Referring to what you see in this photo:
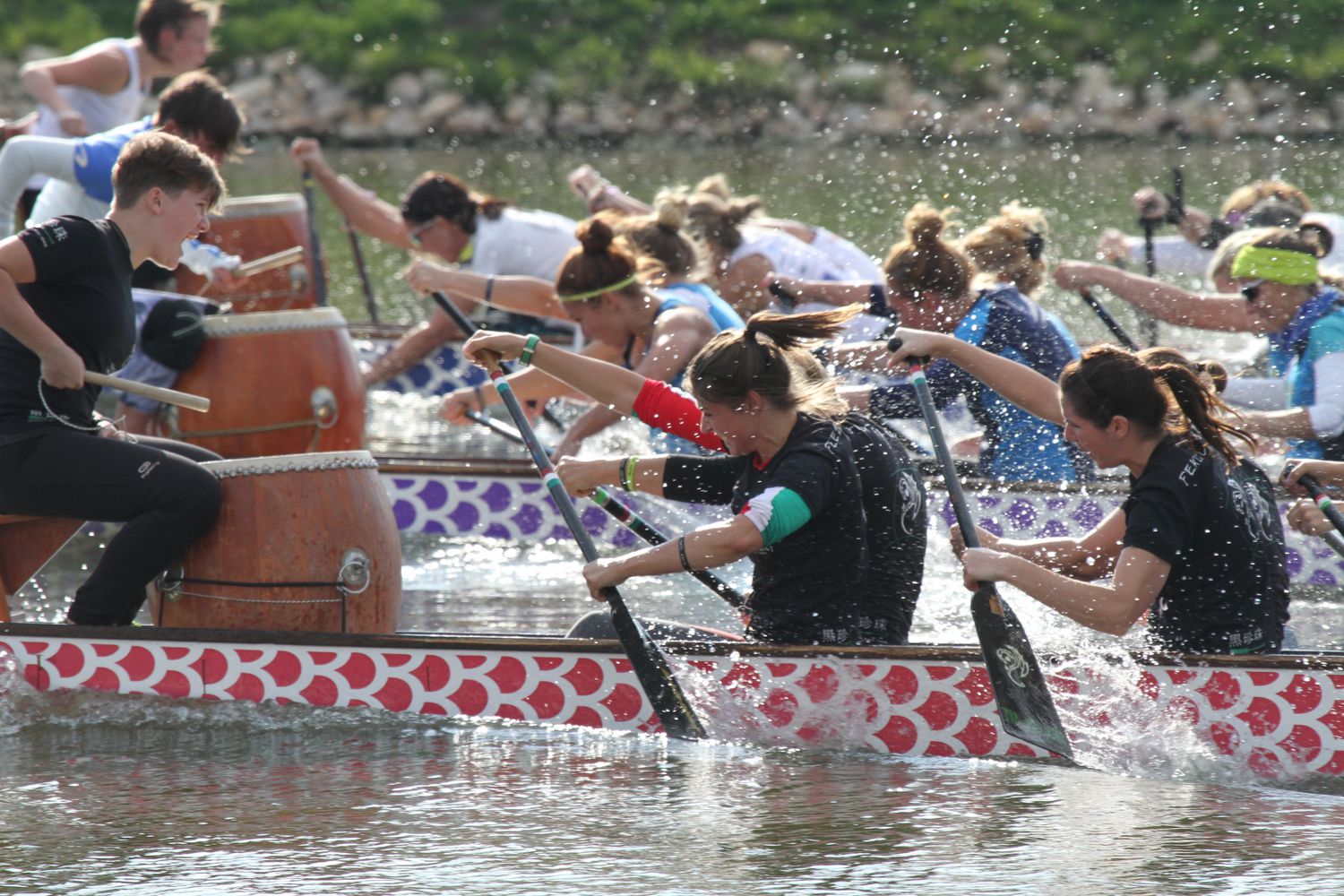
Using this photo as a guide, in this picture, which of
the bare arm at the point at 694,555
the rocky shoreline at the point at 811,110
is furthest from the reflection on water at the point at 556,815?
the rocky shoreline at the point at 811,110

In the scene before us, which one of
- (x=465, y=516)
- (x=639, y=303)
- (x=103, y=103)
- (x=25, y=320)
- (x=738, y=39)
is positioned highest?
(x=738, y=39)

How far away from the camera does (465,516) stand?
23.6 feet

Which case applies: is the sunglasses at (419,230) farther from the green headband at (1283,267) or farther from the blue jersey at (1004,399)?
the green headband at (1283,267)

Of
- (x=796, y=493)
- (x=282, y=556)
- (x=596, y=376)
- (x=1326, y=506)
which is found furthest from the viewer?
(x=596, y=376)

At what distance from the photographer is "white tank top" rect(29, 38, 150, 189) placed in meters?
7.82

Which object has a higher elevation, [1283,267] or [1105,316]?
[1105,316]

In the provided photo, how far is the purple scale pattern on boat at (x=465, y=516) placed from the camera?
718 centimetres

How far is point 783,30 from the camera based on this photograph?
2197cm

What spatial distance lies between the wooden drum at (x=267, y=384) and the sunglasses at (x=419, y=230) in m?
1.90

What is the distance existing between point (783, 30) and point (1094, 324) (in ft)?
40.0

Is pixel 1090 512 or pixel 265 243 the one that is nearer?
pixel 1090 512

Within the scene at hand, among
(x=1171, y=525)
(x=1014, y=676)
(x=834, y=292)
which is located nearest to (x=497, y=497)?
(x=834, y=292)

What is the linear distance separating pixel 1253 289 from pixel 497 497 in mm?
3006

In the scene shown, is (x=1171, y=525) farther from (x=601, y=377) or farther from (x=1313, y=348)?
(x=1313, y=348)
